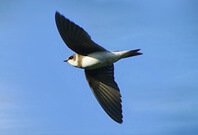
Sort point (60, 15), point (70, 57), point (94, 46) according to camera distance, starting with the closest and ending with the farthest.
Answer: point (60, 15) < point (94, 46) < point (70, 57)

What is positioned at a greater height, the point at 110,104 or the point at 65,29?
the point at 65,29

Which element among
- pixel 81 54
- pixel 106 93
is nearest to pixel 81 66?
pixel 81 54

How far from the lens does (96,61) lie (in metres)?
6.84

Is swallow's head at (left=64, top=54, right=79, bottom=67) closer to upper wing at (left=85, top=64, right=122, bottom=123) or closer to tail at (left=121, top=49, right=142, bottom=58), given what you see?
upper wing at (left=85, top=64, right=122, bottom=123)

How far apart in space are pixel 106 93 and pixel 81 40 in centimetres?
123

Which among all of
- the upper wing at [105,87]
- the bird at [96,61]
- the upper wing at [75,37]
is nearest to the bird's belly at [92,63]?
the bird at [96,61]

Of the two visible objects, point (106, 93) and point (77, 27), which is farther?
point (106, 93)

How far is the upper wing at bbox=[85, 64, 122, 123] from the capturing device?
735cm

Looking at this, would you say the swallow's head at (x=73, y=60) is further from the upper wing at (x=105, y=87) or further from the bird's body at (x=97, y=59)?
the upper wing at (x=105, y=87)

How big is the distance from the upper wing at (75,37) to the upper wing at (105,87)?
64 centimetres

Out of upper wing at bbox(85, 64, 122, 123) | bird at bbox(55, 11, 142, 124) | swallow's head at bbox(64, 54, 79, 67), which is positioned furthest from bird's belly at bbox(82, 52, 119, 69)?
upper wing at bbox(85, 64, 122, 123)

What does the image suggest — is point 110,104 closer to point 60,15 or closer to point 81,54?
point 81,54

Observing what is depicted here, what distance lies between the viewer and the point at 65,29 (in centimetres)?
656

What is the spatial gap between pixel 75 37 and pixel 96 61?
1.70ft
